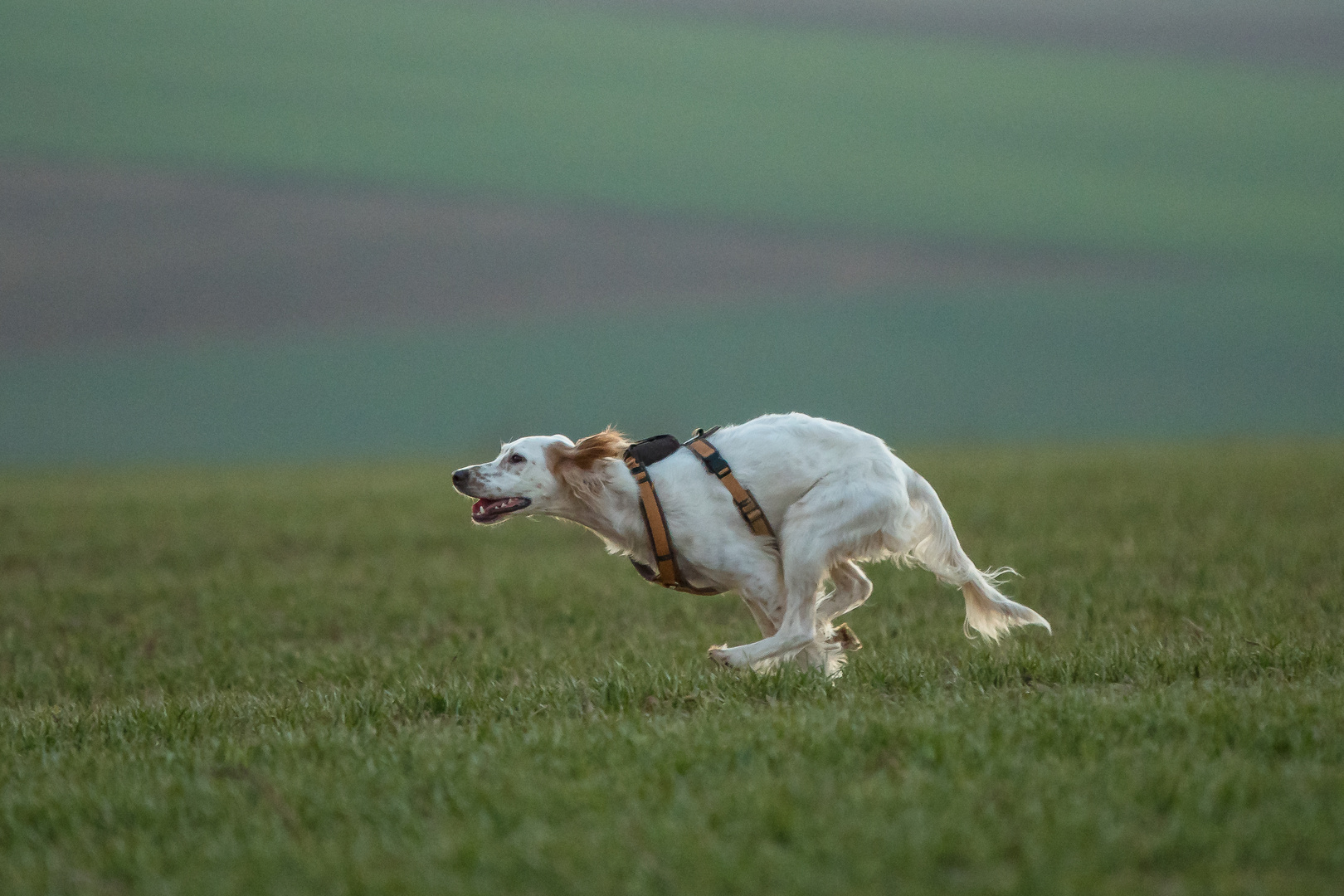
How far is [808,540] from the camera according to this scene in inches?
229

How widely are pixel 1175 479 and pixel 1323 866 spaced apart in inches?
521

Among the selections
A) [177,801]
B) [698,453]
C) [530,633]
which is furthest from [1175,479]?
[177,801]

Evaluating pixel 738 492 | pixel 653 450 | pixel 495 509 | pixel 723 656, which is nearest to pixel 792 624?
pixel 723 656

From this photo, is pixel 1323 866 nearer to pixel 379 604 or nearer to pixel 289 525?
pixel 379 604

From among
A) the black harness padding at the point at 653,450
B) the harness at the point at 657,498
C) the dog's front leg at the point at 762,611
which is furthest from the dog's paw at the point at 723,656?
the black harness padding at the point at 653,450

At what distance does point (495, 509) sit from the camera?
20.2 feet

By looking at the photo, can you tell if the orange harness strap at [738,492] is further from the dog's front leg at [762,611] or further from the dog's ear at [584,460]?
the dog's ear at [584,460]

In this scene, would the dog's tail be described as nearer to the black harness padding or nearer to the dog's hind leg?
the dog's hind leg

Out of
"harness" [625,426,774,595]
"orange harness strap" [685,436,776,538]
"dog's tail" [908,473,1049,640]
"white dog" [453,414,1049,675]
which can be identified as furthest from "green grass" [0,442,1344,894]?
"orange harness strap" [685,436,776,538]

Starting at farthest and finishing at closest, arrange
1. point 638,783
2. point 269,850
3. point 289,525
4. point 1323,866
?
point 289,525
point 638,783
point 269,850
point 1323,866

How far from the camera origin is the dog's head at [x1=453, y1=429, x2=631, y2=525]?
20.2ft

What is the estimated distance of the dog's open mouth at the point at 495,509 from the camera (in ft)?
20.1

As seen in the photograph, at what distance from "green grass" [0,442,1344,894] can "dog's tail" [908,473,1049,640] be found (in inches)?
7.5

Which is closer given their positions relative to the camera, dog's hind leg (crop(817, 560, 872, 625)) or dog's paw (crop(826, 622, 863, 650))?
dog's paw (crop(826, 622, 863, 650))
